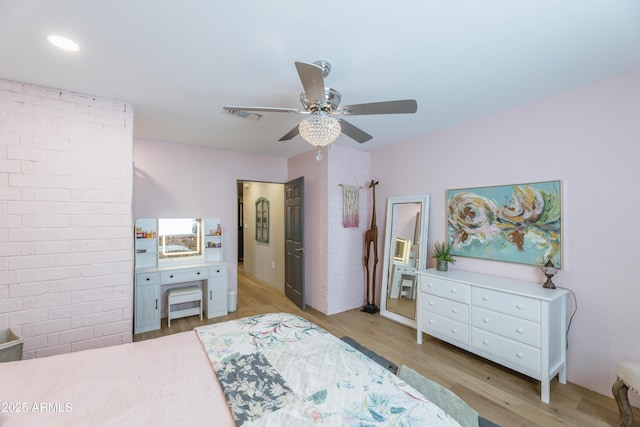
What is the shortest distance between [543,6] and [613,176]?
153cm

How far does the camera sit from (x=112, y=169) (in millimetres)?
2371

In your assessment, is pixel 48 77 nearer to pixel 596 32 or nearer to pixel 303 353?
pixel 303 353

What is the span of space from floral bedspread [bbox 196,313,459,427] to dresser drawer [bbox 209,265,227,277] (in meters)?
2.06

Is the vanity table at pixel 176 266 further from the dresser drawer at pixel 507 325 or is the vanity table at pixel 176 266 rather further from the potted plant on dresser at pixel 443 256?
the dresser drawer at pixel 507 325

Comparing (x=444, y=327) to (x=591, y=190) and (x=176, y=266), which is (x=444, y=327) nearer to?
(x=591, y=190)

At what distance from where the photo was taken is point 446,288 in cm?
273

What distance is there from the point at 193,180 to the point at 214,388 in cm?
332

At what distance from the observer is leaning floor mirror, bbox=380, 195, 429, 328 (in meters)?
3.38

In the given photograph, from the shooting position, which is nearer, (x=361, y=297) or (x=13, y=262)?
(x=13, y=262)

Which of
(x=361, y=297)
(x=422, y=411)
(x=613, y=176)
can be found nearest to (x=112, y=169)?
(x=422, y=411)

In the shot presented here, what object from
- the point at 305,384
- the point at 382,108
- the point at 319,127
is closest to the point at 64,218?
the point at 319,127

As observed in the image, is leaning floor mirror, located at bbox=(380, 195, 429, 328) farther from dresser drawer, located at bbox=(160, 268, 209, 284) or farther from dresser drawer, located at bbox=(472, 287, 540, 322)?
dresser drawer, located at bbox=(160, 268, 209, 284)

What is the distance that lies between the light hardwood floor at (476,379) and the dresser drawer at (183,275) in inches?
23.5

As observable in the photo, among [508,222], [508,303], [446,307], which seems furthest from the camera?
[446,307]
